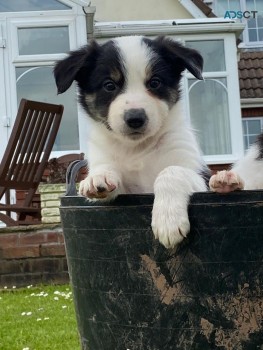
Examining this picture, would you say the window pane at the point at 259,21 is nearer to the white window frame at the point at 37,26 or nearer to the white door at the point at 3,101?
the white window frame at the point at 37,26

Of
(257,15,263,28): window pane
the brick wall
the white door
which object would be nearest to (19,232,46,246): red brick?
the brick wall

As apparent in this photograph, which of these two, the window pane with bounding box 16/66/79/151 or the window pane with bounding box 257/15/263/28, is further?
the window pane with bounding box 257/15/263/28

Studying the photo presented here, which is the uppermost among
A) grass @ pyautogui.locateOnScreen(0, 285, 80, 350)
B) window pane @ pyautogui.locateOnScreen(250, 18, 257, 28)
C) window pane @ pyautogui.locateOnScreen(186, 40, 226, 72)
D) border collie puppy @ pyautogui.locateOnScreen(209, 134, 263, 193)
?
window pane @ pyautogui.locateOnScreen(250, 18, 257, 28)

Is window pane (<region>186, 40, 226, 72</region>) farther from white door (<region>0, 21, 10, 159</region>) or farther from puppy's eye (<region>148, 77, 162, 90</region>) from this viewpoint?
puppy's eye (<region>148, 77, 162, 90</region>)

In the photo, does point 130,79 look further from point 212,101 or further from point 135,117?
point 212,101

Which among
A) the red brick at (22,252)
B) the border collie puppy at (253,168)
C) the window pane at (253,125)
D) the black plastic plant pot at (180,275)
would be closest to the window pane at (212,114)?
the window pane at (253,125)

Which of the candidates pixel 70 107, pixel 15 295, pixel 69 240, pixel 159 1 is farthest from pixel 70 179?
pixel 159 1

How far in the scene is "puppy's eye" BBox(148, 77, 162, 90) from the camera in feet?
9.95

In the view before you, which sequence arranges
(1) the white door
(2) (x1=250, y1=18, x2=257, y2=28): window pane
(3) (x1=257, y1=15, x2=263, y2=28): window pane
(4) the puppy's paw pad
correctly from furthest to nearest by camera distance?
(3) (x1=257, y1=15, x2=263, y2=28): window pane, (2) (x1=250, y1=18, x2=257, y2=28): window pane, (1) the white door, (4) the puppy's paw pad

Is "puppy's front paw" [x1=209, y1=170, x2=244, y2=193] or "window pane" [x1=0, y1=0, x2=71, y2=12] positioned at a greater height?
"window pane" [x1=0, y1=0, x2=71, y2=12]

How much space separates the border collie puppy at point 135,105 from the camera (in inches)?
116

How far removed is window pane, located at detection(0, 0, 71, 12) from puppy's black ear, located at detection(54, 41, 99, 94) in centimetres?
839

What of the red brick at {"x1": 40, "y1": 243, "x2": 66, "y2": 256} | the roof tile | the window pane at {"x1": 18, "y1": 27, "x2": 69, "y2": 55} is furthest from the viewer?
the roof tile

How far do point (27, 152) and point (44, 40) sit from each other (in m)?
3.81
